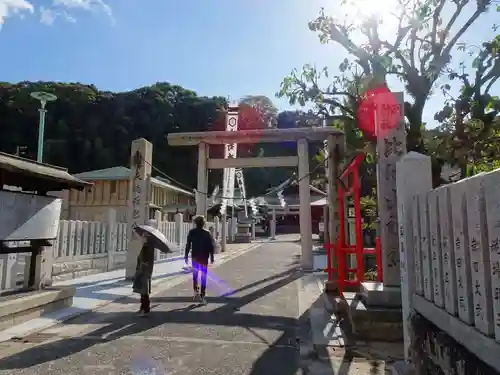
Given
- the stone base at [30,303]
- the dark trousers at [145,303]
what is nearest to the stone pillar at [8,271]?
the stone base at [30,303]

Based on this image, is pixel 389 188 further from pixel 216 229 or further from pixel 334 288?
pixel 216 229

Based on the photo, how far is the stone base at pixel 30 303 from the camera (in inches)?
239

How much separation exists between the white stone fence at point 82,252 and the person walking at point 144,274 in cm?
191

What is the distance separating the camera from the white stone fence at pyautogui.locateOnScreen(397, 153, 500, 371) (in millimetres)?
2400

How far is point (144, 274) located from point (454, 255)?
220 inches

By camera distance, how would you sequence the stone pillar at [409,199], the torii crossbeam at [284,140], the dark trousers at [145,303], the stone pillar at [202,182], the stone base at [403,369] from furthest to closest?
the stone pillar at [202,182], the torii crossbeam at [284,140], the dark trousers at [145,303], the stone pillar at [409,199], the stone base at [403,369]

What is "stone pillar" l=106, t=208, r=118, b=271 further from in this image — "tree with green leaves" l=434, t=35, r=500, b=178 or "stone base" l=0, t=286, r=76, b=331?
"tree with green leaves" l=434, t=35, r=500, b=178

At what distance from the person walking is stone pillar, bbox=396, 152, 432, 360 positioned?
460 cm

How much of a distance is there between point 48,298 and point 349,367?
207 inches

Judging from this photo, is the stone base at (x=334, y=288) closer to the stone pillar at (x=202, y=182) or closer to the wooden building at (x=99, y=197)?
the stone pillar at (x=202, y=182)

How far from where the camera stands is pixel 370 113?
855cm

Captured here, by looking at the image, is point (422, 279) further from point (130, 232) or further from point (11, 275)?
point (130, 232)

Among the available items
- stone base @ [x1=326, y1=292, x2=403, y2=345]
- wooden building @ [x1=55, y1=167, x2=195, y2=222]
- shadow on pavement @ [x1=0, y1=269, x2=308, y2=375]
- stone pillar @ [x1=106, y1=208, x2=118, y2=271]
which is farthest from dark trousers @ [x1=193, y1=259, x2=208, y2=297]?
wooden building @ [x1=55, y1=167, x2=195, y2=222]

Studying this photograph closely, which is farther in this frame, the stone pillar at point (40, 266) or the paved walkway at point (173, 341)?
the stone pillar at point (40, 266)
